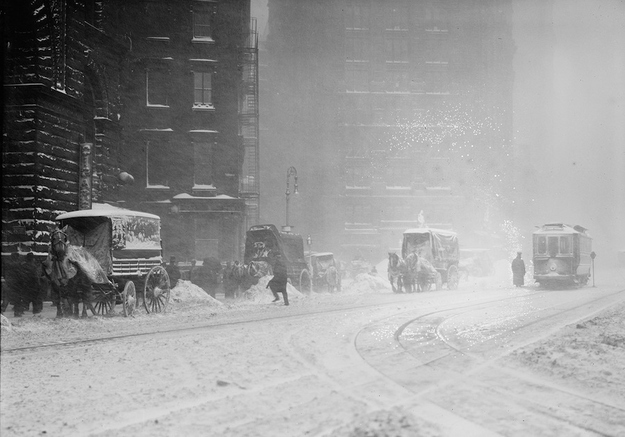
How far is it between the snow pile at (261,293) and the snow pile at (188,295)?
2.24 m

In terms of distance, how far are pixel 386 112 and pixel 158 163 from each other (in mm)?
29909

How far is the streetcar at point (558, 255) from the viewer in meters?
31.6

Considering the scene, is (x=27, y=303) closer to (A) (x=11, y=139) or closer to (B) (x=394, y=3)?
(A) (x=11, y=139)

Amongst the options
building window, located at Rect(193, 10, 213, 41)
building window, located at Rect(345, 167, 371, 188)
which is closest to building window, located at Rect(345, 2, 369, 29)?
building window, located at Rect(345, 167, 371, 188)

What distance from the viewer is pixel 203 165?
35.3 m

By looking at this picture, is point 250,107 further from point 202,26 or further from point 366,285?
point 366,285

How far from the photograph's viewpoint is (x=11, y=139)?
893 inches

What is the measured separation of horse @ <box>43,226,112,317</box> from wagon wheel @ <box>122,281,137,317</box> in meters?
0.61

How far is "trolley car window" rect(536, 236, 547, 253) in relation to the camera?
32431 millimetres

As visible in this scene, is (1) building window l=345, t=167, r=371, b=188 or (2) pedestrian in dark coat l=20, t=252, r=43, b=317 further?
(1) building window l=345, t=167, r=371, b=188

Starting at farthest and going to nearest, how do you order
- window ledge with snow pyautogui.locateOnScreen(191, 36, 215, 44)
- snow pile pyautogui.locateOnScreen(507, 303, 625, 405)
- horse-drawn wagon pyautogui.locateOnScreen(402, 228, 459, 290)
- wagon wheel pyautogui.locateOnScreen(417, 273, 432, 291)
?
window ledge with snow pyautogui.locateOnScreen(191, 36, 215, 44)
horse-drawn wagon pyautogui.locateOnScreen(402, 228, 459, 290)
wagon wheel pyautogui.locateOnScreen(417, 273, 432, 291)
snow pile pyautogui.locateOnScreen(507, 303, 625, 405)

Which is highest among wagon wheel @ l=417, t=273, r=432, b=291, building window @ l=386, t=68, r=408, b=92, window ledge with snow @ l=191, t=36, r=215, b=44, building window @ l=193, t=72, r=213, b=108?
building window @ l=386, t=68, r=408, b=92

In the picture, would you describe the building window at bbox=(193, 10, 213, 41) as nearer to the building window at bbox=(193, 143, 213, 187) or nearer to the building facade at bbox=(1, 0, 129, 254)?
the building window at bbox=(193, 143, 213, 187)

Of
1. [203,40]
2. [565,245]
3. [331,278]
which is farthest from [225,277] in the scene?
[565,245]
